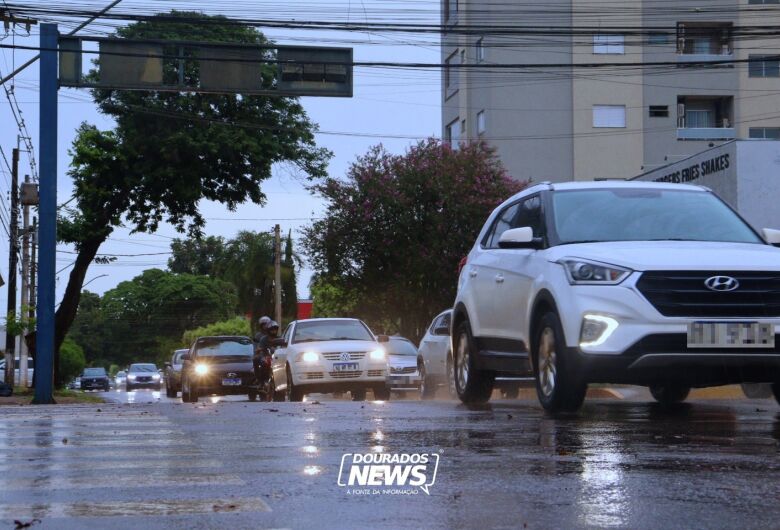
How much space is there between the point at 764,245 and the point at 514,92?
4363 cm

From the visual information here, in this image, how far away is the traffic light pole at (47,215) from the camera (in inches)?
869

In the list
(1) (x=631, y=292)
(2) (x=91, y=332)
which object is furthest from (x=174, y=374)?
(2) (x=91, y=332)

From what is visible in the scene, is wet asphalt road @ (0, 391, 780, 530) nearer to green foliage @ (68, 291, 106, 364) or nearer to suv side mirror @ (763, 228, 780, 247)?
suv side mirror @ (763, 228, 780, 247)

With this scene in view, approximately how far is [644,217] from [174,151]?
23075mm

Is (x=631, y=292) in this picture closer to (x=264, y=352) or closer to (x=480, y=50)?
(x=264, y=352)

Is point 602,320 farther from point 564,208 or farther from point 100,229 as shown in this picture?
point 100,229

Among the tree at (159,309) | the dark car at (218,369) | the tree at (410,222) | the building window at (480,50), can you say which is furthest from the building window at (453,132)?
the tree at (159,309)

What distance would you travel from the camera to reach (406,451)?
6688mm

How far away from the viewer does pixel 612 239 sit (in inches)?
391

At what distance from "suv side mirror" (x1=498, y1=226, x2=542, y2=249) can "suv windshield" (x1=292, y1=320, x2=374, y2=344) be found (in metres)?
11.2

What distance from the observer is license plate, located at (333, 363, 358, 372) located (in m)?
20.5

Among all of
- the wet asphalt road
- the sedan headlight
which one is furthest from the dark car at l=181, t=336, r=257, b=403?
the wet asphalt road

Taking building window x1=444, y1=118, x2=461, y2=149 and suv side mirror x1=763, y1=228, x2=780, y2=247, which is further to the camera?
building window x1=444, y1=118, x2=461, y2=149

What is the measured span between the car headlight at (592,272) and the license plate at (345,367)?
447 inches
